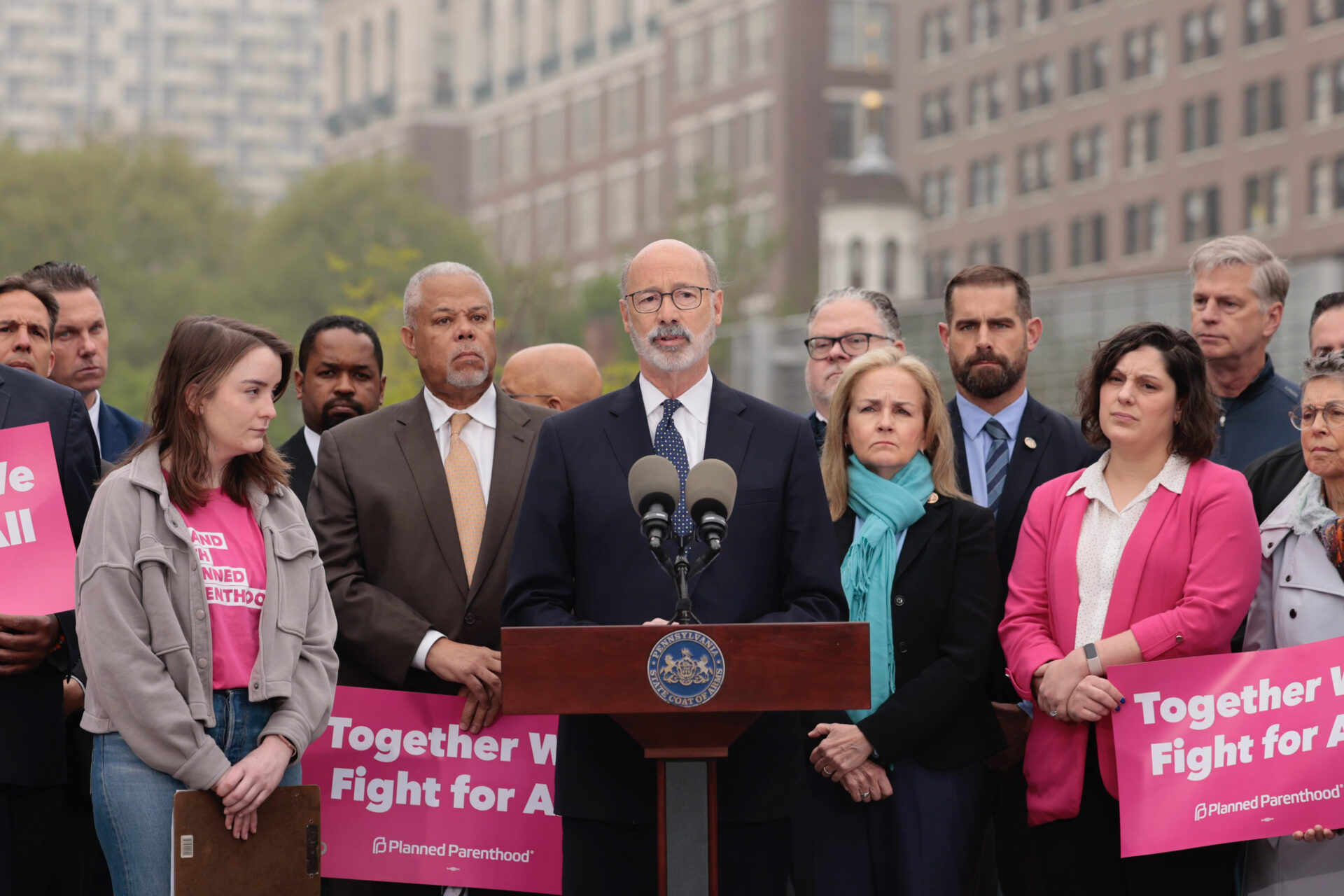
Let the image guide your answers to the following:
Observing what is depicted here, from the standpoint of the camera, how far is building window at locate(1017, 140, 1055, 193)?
76875 millimetres

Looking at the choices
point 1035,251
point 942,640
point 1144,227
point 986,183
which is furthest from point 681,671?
point 986,183

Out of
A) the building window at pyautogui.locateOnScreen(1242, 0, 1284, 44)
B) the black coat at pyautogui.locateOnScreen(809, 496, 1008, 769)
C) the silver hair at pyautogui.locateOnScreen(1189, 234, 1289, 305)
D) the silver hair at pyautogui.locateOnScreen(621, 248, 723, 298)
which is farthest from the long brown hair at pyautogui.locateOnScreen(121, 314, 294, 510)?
the building window at pyautogui.locateOnScreen(1242, 0, 1284, 44)

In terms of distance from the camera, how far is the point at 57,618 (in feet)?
20.5

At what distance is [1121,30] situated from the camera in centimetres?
7269

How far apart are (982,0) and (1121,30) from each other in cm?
929

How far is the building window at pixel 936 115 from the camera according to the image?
8306cm

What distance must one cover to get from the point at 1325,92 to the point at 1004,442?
6188 cm

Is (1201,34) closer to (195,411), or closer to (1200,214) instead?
(1200,214)

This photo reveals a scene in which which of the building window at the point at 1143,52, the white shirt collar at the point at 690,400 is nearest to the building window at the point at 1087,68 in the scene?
the building window at the point at 1143,52

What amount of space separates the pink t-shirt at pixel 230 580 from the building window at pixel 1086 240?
71073 mm

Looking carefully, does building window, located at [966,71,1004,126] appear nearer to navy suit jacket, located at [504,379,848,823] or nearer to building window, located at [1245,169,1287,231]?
building window, located at [1245,169,1287,231]

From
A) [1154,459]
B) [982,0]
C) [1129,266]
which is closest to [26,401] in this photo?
[1154,459]

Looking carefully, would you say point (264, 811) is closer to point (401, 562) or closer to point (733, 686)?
point (401, 562)

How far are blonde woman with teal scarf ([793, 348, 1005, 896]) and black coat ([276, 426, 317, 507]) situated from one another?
2629 mm
